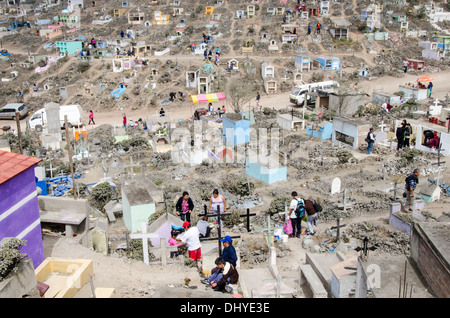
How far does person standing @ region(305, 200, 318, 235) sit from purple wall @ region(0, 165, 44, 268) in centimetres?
702

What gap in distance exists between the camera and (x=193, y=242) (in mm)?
11555

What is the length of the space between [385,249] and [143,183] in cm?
853

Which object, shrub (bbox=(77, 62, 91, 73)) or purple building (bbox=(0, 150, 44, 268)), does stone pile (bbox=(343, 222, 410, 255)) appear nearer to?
purple building (bbox=(0, 150, 44, 268))

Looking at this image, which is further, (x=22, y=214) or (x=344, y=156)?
(x=344, y=156)

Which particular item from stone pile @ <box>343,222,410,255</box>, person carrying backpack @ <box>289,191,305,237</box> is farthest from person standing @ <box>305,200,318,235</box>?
stone pile @ <box>343,222,410,255</box>

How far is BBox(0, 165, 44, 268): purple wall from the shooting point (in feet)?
32.6

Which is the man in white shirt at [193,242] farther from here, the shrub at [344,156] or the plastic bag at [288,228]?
the shrub at [344,156]

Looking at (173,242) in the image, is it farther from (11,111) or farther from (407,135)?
Answer: (11,111)

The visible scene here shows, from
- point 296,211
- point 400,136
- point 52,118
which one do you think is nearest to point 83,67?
point 52,118

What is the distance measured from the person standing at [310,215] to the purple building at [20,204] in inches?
276

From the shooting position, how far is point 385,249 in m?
12.9

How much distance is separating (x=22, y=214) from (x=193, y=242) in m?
3.84

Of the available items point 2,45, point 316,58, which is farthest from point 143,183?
point 2,45
